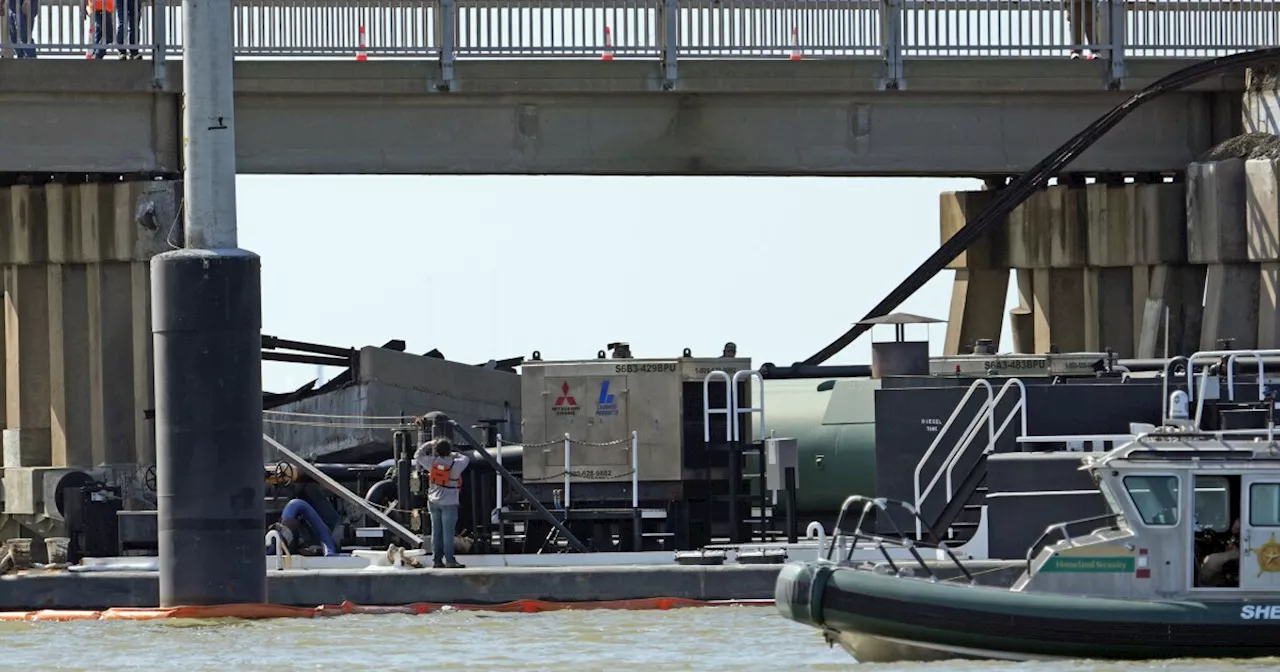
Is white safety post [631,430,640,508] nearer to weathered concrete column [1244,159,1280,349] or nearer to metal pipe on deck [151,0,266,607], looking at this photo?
metal pipe on deck [151,0,266,607]

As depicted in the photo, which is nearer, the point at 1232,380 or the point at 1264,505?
the point at 1264,505

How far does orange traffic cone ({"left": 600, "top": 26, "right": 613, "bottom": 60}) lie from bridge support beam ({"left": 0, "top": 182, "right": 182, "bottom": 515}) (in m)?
6.26

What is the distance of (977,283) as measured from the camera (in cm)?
4081

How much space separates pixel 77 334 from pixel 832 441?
10.9 meters

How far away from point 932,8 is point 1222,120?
467 cm

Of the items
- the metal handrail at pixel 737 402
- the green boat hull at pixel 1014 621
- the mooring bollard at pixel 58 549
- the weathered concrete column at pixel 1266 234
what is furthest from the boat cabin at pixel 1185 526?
the mooring bollard at pixel 58 549

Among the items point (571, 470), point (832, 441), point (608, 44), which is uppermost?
point (608, 44)

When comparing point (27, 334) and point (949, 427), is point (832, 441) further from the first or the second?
point (27, 334)

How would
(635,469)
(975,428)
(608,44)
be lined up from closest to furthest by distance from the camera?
(975,428) → (635,469) → (608,44)

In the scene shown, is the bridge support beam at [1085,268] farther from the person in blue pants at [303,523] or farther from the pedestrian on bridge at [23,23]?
the pedestrian on bridge at [23,23]

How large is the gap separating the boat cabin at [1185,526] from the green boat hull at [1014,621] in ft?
0.89

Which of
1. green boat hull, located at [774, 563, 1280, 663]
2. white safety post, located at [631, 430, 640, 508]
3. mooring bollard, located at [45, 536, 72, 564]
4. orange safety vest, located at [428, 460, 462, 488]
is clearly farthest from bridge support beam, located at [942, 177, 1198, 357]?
mooring bollard, located at [45, 536, 72, 564]

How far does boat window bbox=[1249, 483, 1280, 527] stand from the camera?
78.2ft

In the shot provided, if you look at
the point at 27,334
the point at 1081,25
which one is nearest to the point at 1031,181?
the point at 1081,25
